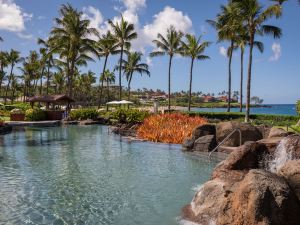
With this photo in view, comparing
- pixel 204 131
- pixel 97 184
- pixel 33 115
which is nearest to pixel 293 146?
pixel 97 184

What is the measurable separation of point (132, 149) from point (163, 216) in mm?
12246

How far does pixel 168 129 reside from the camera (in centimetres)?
2592

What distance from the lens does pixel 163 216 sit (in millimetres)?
9500

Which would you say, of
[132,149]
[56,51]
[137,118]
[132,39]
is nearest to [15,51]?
[56,51]

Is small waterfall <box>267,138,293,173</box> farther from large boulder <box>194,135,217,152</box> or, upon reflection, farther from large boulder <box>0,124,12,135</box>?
large boulder <box>0,124,12,135</box>

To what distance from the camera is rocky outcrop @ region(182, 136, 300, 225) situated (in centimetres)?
714

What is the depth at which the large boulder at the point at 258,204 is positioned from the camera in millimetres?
7105

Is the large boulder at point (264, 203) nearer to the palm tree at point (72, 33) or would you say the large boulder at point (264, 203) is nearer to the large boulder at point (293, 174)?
the large boulder at point (293, 174)

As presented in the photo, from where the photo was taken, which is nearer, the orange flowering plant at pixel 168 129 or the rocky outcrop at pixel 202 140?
the rocky outcrop at pixel 202 140

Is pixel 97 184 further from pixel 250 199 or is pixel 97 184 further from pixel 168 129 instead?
pixel 168 129

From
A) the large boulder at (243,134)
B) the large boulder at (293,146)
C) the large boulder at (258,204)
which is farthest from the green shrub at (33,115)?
the large boulder at (258,204)

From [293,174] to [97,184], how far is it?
23.4 ft

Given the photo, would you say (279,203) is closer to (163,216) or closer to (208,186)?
(208,186)

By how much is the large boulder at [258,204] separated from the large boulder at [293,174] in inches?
16.3
